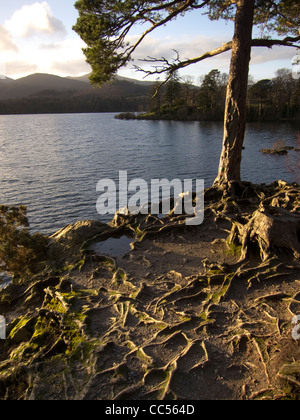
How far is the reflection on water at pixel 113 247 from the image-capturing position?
12.9 metres

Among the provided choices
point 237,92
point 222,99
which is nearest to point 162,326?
point 237,92

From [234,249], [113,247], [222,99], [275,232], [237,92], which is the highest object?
[222,99]

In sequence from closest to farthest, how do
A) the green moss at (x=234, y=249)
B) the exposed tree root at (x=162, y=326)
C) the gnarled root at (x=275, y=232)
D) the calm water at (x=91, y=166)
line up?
the exposed tree root at (x=162, y=326) → the gnarled root at (x=275, y=232) → the green moss at (x=234, y=249) → the calm water at (x=91, y=166)

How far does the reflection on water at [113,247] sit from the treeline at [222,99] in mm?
73671

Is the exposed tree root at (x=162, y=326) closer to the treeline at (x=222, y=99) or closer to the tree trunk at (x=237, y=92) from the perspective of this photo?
the tree trunk at (x=237, y=92)

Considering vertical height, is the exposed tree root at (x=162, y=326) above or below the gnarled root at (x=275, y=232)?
below

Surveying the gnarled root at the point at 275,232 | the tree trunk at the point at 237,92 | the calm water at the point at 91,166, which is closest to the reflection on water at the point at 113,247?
the gnarled root at the point at 275,232

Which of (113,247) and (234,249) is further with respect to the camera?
(113,247)

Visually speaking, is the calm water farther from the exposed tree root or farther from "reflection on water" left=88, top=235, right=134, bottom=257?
the exposed tree root

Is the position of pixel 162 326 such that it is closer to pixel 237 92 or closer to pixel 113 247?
pixel 113 247

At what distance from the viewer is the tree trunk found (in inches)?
544

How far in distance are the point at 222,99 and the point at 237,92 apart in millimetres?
83341

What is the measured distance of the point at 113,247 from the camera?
13.4m
